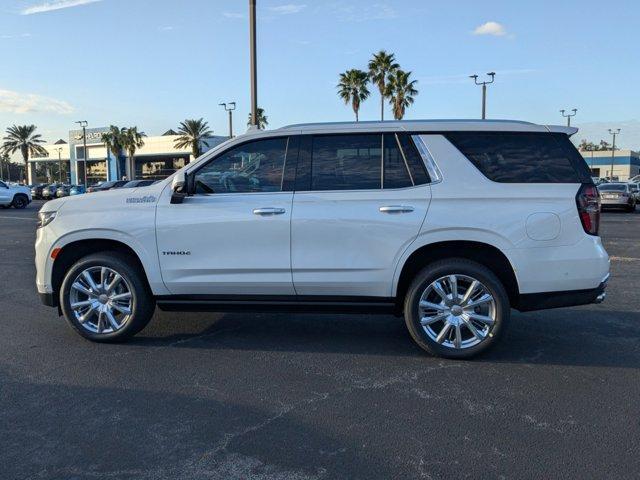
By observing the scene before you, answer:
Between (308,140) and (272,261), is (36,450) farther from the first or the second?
(308,140)

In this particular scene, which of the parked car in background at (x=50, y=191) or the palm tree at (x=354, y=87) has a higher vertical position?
the palm tree at (x=354, y=87)

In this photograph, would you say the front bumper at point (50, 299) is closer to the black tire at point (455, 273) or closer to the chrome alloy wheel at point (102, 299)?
the chrome alloy wheel at point (102, 299)

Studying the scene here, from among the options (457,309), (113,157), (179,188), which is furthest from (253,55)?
(113,157)

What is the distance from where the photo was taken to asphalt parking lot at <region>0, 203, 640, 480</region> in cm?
313

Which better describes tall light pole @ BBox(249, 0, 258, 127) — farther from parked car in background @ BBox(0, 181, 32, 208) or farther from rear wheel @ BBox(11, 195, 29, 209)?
rear wheel @ BBox(11, 195, 29, 209)

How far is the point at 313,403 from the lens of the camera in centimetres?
394

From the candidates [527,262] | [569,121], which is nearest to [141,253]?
[527,262]

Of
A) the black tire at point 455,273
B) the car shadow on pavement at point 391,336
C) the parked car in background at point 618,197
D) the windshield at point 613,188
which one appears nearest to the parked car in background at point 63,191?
the windshield at point 613,188

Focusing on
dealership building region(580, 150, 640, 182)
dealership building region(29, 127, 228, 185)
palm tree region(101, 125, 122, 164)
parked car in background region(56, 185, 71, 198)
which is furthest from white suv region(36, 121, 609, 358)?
dealership building region(580, 150, 640, 182)

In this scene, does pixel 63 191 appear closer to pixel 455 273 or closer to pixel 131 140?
pixel 131 140

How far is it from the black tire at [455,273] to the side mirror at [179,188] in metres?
2.13

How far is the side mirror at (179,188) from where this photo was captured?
16.2ft

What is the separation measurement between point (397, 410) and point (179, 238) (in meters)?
2.41

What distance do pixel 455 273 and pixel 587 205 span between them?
1199 millimetres
